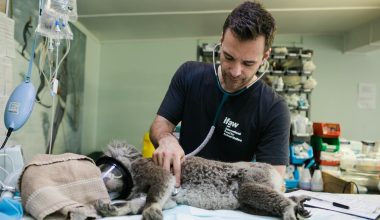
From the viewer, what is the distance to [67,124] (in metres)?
2.87

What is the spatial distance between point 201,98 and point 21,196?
0.73 meters

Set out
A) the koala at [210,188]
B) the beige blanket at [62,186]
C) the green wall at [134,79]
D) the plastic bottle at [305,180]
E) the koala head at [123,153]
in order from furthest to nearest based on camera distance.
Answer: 1. the green wall at [134,79]
2. the plastic bottle at [305,180]
3. the koala head at [123,153]
4. the koala at [210,188]
5. the beige blanket at [62,186]

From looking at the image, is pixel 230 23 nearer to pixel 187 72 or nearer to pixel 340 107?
pixel 187 72

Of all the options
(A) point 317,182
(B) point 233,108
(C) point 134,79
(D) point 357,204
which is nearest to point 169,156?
(B) point 233,108

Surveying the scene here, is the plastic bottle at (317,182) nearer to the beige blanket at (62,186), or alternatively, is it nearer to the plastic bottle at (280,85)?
the plastic bottle at (280,85)

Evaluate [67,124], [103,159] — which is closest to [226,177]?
[103,159]

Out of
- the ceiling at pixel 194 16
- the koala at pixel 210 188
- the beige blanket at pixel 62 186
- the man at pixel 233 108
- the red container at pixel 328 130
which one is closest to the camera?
the beige blanket at pixel 62 186

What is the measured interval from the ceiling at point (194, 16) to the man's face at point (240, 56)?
1.80 meters

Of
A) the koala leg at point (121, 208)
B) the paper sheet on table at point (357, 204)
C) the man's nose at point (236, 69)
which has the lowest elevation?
the paper sheet on table at point (357, 204)

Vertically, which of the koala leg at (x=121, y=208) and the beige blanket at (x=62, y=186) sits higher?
the beige blanket at (x=62, y=186)

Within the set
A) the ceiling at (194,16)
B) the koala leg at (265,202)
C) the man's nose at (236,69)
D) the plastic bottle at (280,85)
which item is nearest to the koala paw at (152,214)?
the koala leg at (265,202)

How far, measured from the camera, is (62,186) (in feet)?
2.23

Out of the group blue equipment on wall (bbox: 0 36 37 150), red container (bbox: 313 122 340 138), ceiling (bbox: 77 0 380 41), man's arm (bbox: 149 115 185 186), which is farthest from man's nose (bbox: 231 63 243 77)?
red container (bbox: 313 122 340 138)

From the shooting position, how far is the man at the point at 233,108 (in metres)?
0.94
